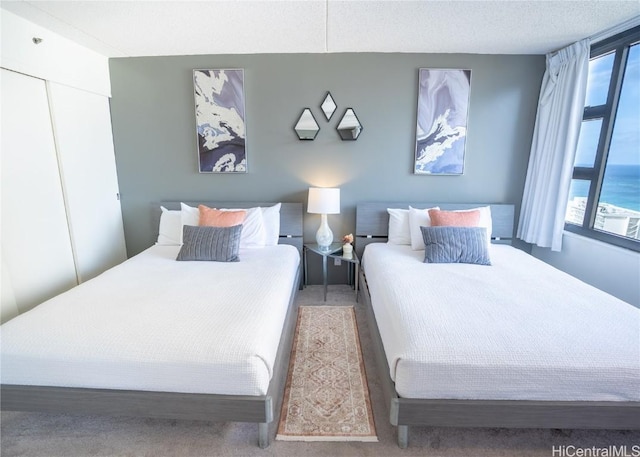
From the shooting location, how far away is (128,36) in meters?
2.50

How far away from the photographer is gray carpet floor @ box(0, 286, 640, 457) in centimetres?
146

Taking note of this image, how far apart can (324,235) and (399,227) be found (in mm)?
748

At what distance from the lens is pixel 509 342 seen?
55.9 inches

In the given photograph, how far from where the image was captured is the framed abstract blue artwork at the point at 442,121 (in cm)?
296

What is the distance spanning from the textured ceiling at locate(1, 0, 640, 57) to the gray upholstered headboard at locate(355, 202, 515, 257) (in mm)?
1465

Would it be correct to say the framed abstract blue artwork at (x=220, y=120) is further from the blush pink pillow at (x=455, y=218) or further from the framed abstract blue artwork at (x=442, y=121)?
the blush pink pillow at (x=455, y=218)

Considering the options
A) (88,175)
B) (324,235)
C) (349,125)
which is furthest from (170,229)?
(349,125)

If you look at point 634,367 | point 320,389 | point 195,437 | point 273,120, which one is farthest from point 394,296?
point 273,120

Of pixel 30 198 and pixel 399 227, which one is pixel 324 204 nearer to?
pixel 399 227

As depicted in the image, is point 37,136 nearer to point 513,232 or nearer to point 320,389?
point 320,389

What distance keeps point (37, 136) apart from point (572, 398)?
3.79m

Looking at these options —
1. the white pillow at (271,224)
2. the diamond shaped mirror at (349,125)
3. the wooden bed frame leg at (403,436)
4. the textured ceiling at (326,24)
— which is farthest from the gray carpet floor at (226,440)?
the textured ceiling at (326,24)

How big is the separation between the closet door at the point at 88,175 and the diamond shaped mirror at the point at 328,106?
221 centimetres

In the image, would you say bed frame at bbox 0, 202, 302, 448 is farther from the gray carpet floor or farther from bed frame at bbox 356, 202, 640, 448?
bed frame at bbox 356, 202, 640, 448
